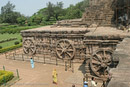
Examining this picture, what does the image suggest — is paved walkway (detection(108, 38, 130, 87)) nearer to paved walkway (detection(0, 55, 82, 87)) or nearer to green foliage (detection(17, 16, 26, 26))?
paved walkway (detection(0, 55, 82, 87))

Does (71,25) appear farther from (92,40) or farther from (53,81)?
(53,81)

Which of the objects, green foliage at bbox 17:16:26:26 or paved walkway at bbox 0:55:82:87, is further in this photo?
green foliage at bbox 17:16:26:26

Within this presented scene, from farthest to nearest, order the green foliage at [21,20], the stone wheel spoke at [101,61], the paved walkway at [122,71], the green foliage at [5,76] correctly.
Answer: the green foliage at [21,20] → the green foliage at [5,76] → the stone wheel spoke at [101,61] → the paved walkway at [122,71]

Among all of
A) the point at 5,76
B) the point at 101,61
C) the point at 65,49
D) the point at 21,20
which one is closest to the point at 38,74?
the point at 5,76

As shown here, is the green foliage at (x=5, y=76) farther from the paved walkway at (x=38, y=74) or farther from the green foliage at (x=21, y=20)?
the green foliage at (x=21, y=20)

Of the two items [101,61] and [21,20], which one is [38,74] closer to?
[101,61]

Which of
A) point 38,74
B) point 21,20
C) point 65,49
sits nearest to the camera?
point 38,74

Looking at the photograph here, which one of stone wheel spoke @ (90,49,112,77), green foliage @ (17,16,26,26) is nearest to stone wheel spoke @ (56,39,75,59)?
stone wheel spoke @ (90,49,112,77)

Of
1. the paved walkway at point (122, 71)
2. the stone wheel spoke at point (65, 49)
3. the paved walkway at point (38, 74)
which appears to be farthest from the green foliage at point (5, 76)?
the paved walkway at point (122, 71)

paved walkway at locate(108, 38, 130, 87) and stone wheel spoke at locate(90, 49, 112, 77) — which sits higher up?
paved walkway at locate(108, 38, 130, 87)

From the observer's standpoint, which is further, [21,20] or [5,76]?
[21,20]

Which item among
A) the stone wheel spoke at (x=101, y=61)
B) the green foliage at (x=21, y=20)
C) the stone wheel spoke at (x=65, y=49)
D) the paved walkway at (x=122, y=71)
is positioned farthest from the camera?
the green foliage at (x=21, y=20)

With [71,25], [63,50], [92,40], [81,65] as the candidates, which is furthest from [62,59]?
[92,40]

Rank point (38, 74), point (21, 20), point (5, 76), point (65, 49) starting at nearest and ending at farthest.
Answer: point (5, 76)
point (38, 74)
point (65, 49)
point (21, 20)
